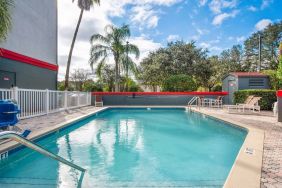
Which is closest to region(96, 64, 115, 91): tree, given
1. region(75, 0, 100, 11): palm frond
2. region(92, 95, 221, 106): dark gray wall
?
region(92, 95, 221, 106): dark gray wall

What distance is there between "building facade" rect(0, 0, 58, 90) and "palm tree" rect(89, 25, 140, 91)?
5486mm

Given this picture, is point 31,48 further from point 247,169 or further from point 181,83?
point 181,83

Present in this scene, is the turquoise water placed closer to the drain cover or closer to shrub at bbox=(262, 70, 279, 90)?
the drain cover

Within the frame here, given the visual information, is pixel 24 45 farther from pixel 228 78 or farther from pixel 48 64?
pixel 228 78

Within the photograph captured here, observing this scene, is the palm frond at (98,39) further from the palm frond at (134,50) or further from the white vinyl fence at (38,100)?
the white vinyl fence at (38,100)

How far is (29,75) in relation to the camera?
11.9 meters

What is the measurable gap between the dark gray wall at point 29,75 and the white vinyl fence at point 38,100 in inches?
57.6

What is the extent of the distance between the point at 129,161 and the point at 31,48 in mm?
9721

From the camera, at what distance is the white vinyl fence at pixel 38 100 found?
7.95 m

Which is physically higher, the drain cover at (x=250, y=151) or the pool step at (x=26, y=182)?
the drain cover at (x=250, y=151)

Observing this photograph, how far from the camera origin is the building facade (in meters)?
10.3

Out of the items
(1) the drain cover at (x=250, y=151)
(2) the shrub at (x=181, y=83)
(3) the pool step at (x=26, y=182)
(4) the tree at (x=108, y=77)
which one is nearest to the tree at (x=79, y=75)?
(4) the tree at (x=108, y=77)

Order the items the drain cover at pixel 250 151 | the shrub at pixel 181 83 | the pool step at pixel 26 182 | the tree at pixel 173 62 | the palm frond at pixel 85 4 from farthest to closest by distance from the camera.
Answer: the tree at pixel 173 62 → the shrub at pixel 181 83 → the palm frond at pixel 85 4 → the drain cover at pixel 250 151 → the pool step at pixel 26 182

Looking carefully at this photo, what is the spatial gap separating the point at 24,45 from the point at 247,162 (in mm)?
11083
